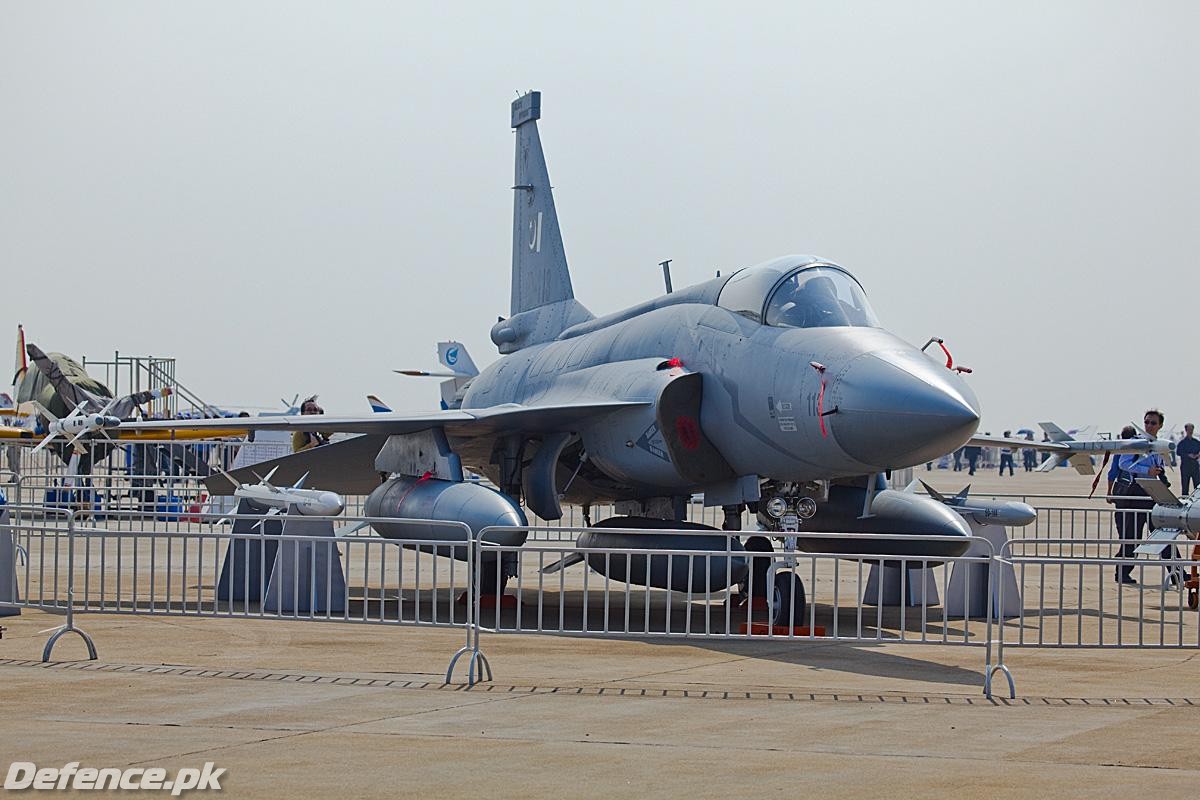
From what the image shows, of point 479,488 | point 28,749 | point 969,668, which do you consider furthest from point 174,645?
point 969,668

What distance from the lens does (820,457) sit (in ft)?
37.5

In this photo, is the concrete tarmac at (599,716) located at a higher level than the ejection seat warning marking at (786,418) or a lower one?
lower

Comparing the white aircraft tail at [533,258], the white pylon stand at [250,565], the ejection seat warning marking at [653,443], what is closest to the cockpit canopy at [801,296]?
the ejection seat warning marking at [653,443]

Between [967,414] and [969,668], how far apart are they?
1.79 meters

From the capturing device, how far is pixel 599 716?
7.49 metres

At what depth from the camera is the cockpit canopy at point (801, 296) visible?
11898 mm

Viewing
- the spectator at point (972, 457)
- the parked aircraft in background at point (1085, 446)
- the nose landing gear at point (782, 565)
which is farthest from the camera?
the spectator at point (972, 457)

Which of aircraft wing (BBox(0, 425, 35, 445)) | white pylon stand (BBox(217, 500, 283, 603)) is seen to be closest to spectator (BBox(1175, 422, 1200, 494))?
white pylon stand (BBox(217, 500, 283, 603))

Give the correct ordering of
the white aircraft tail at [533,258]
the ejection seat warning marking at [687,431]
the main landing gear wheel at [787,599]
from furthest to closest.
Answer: the white aircraft tail at [533,258], the ejection seat warning marking at [687,431], the main landing gear wheel at [787,599]

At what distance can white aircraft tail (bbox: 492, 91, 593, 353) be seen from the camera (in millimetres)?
17719

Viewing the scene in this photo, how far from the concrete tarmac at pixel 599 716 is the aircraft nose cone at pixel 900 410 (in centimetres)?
134

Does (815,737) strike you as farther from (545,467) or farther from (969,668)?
(545,467)

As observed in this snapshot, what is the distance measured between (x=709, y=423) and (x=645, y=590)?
140 cm

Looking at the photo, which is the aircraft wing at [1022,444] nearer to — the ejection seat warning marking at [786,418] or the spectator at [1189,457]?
the spectator at [1189,457]
